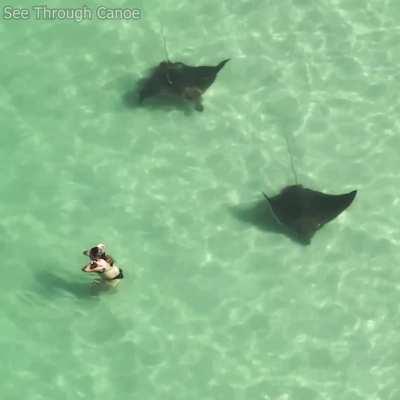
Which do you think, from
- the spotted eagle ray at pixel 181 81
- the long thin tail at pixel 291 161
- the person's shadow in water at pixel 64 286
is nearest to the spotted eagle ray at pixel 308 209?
the long thin tail at pixel 291 161

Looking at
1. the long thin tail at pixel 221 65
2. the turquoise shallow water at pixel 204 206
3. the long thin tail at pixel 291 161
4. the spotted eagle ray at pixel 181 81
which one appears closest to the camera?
the turquoise shallow water at pixel 204 206

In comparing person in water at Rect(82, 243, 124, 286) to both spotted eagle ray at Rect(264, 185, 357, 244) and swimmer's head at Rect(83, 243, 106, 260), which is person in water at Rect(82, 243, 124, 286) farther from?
spotted eagle ray at Rect(264, 185, 357, 244)

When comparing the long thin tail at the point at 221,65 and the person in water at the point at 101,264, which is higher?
the long thin tail at the point at 221,65

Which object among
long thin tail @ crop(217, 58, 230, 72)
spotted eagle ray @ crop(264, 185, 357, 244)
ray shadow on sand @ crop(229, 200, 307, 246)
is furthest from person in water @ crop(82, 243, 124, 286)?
long thin tail @ crop(217, 58, 230, 72)

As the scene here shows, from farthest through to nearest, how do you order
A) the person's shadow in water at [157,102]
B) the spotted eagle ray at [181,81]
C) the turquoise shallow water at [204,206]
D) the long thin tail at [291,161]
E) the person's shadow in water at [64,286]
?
the person's shadow in water at [157,102] → the spotted eagle ray at [181,81] → the long thin tail at [291,161] → the person's shadow in water at [64,286] → the turquoise shallow water at [204,206]

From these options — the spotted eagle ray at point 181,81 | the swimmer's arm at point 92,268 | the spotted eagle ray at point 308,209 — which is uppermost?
the spotted eagle ray at point 181,81

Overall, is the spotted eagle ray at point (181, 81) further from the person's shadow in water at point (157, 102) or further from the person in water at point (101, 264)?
the person in water at point (101, 264)

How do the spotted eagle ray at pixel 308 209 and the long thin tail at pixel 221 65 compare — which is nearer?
the spotted eagle ray at pixel 308 209
